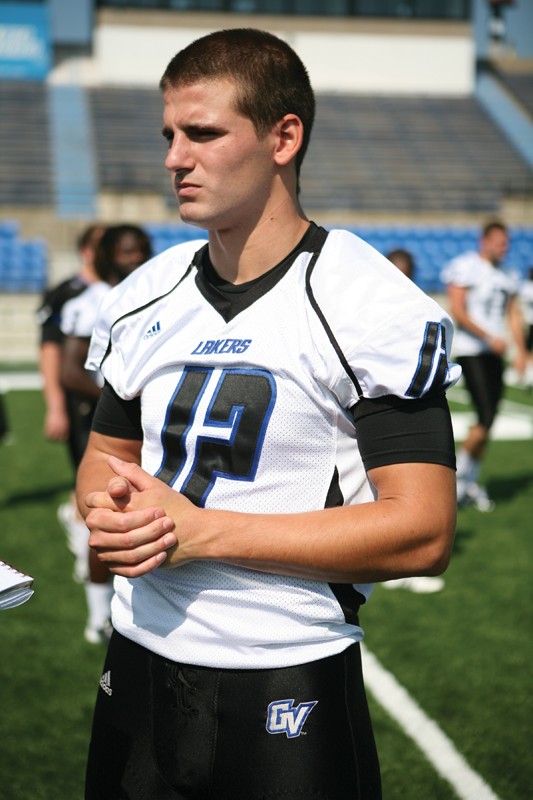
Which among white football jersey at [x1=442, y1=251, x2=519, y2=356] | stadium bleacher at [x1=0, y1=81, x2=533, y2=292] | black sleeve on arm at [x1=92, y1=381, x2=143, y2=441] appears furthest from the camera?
stadium bleacher at [x1=0, y1=81, x2=533, y2=292]

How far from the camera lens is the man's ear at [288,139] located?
69.7 inches

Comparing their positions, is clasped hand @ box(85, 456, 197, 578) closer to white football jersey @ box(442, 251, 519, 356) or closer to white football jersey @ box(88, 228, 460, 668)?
white football jersey @ box(88, 228, 460, 668)

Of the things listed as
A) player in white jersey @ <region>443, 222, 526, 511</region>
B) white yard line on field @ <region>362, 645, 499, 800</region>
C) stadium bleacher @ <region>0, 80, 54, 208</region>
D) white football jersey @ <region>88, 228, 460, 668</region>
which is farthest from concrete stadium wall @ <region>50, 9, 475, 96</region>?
white football jersey @ <region>88, 228, 460, 668</region>

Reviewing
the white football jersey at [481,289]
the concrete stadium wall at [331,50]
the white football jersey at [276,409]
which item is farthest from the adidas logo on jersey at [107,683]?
the concrete stadium wall at [331,50]

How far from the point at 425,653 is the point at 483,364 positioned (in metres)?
3.28

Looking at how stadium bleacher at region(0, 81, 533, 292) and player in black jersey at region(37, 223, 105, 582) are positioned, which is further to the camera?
stadium bleacher at region(0, 81, 533, 292)

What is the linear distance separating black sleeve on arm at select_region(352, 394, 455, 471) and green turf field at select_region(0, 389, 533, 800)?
212cm

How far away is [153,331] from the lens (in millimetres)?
1874

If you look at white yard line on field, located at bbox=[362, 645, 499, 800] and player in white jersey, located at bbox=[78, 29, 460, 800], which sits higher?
player in white jersey, located at bbox=[78, 29, 460, 800]

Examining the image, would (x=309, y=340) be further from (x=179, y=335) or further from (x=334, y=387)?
(x=179, y=335)

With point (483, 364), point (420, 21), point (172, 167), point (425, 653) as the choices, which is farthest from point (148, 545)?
point (420, 21)

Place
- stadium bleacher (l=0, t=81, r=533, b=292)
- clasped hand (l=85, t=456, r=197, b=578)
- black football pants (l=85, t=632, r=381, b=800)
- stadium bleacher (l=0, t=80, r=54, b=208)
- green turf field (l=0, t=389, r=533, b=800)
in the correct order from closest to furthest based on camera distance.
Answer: clasped hand (l=85, t=456, r=197, b=578), black football pants (l=85, t=632, r=381, b=800), green turf field (l=0, t=389, r=533, b=800), stadium bleacher (l=0, t=81, r=533, b=292), stadium bleacher (l=0, t=80, r=54, b=208)

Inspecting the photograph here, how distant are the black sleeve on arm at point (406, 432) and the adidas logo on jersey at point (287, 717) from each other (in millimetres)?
494

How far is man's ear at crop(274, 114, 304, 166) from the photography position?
177 centimetres
